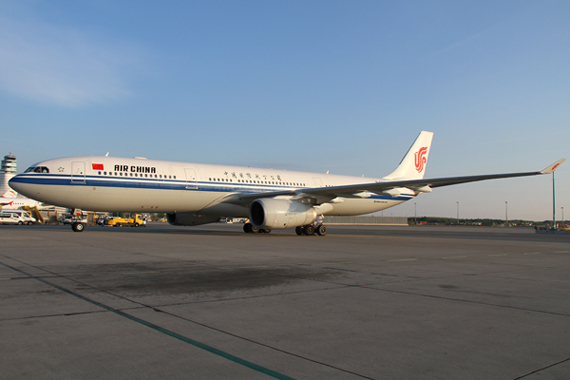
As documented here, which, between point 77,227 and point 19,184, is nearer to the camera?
point 19,184

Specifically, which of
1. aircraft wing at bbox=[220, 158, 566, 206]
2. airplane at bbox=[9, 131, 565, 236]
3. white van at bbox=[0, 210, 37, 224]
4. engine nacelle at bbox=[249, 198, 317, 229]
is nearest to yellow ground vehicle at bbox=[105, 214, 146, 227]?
white van at bbox=[0, 210, 37, 224]

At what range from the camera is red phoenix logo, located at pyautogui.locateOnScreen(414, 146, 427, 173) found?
31.2m

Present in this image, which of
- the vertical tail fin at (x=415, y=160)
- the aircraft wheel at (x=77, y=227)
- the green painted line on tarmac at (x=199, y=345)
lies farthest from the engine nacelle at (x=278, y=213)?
the green painted line on tarmac at (x=199, y=345)

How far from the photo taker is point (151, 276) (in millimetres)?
7051

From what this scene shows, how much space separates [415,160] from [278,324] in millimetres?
29212

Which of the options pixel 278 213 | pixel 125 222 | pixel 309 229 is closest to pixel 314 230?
pixel 309 229

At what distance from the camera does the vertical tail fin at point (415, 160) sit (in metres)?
30.8

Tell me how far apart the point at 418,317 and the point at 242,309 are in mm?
2032

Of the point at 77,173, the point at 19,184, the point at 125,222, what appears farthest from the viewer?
the point at 125,222

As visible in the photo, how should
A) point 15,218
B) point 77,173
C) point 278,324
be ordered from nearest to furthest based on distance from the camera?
point 278,324, point 77,173, point 15,218

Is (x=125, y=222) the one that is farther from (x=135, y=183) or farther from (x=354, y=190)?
(x=354, y=190)

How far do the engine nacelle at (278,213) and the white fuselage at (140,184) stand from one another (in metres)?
2.94

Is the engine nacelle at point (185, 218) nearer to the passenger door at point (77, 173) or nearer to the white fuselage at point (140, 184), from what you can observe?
the white fuselage at point (140, 184)

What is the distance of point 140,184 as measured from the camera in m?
19.4
